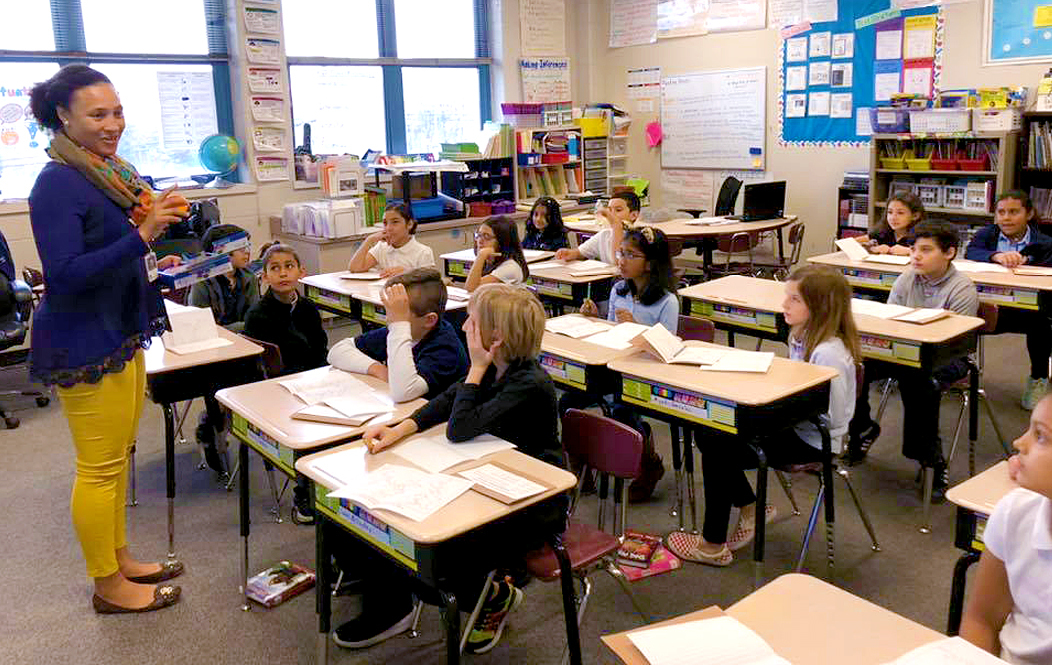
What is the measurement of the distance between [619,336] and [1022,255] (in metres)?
2.55

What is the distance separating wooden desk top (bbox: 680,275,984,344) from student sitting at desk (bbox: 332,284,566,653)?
1.50 meters

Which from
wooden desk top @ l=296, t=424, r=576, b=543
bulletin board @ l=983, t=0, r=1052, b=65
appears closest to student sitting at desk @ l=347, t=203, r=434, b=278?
wooden desk top @ l=296, t=424, r=576, b=543

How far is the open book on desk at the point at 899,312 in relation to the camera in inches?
133

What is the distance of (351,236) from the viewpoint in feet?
21.4

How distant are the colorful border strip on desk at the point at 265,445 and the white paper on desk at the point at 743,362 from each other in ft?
4.35

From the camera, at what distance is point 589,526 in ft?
7.89

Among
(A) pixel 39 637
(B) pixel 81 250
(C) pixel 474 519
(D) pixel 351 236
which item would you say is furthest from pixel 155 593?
(D) pixel 351 236

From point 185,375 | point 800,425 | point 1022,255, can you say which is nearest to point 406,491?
point 800,425

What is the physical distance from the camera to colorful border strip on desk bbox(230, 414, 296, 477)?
2373 millimetres

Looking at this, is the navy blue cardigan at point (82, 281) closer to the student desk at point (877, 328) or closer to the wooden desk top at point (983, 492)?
the wooden desk top at point (983, 492)

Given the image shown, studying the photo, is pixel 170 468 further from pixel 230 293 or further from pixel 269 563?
pixel 230 293

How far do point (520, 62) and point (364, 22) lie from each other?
5.13 feet

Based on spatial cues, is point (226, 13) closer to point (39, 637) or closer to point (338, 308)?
point (338, 308)

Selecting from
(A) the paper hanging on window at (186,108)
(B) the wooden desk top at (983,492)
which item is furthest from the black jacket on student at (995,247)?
(A) the paper hanging on window at (186,108)
